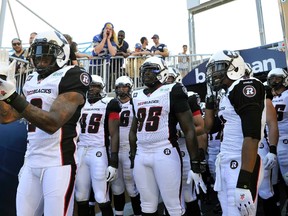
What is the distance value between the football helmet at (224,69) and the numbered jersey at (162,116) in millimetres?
574

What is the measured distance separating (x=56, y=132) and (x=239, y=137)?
1601mm

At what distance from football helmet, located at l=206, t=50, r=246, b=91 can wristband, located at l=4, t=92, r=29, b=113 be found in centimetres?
190

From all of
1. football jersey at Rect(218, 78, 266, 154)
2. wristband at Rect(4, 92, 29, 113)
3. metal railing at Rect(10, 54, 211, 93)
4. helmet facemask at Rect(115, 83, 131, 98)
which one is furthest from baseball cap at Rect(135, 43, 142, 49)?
wristband at Rect(4, 92, 29, 113)

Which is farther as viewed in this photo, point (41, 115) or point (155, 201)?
point (155, 201)

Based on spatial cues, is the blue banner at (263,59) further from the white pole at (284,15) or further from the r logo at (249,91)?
the r logo at (249,91)

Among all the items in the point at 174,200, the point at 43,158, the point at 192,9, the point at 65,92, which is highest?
the point at 192,9

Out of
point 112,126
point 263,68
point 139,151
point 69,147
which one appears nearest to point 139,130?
point 139,151

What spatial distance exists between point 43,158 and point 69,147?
222 millimetres

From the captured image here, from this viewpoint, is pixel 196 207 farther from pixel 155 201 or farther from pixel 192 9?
pixel 192 9

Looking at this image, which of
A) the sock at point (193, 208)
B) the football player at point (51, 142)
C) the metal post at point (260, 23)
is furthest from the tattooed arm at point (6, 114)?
the metal post at point (260, 23)

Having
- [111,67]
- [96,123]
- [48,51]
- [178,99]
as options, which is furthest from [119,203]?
[111,67]

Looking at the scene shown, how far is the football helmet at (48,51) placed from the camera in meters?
2.70

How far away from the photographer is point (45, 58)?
8.95 ft

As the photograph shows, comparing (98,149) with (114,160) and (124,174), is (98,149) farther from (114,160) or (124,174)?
(124,174)
